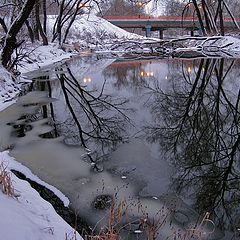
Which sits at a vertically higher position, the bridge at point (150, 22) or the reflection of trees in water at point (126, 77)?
the bridge at point (150, 22)

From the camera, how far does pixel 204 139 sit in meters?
8.71

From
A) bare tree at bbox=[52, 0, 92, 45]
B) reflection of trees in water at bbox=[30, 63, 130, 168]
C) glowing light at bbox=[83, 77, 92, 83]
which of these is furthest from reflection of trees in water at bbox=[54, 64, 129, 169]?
bare tree at bbox=[52, 0, 92, 45]

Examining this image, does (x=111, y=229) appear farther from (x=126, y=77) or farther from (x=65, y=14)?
(x=65, y=14)

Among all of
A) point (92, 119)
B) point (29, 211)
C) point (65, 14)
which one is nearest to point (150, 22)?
point (65, 14)

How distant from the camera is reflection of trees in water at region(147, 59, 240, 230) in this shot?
19.3ft

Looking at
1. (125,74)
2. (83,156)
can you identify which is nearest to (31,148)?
(83,156)

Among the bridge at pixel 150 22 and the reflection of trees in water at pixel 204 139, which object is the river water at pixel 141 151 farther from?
the bridge at pixel 150 22

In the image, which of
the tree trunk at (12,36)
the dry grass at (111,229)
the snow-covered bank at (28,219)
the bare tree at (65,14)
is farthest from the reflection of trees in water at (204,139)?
the bare tree at (65,14)

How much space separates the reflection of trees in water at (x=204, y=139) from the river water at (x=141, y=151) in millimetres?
20

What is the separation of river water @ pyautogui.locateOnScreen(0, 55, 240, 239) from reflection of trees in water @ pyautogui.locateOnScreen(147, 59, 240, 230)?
0.06 ft

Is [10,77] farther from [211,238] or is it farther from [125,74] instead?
[211,238]

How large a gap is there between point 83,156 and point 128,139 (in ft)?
5.31

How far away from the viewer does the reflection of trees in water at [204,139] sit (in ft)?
19.3

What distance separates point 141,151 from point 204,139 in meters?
1.75
